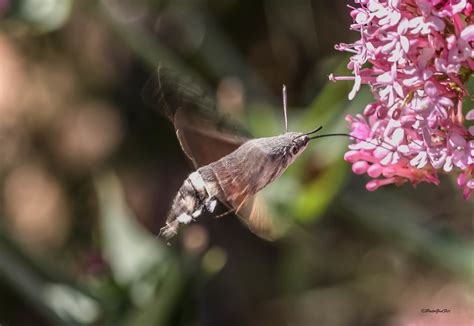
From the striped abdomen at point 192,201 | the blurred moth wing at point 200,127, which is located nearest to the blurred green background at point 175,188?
the blurred moth wing at point 200,127

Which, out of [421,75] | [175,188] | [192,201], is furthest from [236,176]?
[175,188]

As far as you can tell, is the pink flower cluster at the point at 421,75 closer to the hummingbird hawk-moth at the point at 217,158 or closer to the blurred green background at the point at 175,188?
the hummingbird hawk-moth at the point at 217,158

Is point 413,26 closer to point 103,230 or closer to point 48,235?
point 103,230

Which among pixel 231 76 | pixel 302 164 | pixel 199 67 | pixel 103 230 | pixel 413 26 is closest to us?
pixel 413 26

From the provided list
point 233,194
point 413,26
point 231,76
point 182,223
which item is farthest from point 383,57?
point 231,76

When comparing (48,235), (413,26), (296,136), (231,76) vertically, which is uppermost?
(413,26)
